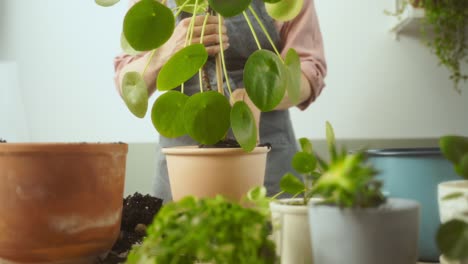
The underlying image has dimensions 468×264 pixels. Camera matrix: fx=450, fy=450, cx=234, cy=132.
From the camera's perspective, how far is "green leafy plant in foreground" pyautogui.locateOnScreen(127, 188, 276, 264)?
25 cm

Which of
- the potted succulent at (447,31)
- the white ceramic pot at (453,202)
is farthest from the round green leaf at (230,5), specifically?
the potted succulent at (447,31)

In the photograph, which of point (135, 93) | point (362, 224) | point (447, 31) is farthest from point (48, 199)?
point (447, 31)

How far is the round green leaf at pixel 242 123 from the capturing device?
40 cm

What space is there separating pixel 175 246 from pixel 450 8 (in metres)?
1.74

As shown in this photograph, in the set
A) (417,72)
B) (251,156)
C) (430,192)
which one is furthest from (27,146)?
(417,72)

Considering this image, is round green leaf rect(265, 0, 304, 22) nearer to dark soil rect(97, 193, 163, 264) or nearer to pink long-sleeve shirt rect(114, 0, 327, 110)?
dark soil rect(97, 193, 163, 264)

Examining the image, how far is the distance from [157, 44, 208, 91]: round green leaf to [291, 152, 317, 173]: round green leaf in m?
0.14

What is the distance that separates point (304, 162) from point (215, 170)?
0.39ft

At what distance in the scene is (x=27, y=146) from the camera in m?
0.37

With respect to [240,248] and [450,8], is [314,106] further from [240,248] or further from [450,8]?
[240,248]

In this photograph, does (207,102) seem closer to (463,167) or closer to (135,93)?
(135,93)

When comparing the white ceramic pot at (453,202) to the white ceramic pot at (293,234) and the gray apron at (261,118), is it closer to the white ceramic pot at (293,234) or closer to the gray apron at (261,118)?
the white ceramic pot at (293,234)

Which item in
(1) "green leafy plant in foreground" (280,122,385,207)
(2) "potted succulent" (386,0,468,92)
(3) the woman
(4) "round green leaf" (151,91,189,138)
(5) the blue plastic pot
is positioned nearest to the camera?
(1) "green leafy plant in foreground" (280,122,385,207)

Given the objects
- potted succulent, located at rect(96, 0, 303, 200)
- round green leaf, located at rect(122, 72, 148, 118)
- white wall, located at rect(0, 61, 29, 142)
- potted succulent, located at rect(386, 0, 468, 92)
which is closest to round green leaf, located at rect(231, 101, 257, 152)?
potted succulent, located at rect(96, 0, 303, 200)
